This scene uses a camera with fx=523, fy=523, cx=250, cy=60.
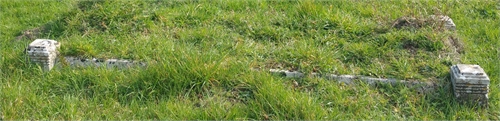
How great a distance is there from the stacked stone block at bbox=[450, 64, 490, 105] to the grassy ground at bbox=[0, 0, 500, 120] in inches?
2.8

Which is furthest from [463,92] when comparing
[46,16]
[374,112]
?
[46,16]

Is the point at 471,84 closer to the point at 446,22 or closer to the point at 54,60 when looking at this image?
the point at 446,22

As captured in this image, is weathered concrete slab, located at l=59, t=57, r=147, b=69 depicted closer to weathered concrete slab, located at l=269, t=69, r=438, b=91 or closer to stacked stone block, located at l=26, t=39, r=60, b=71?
stacked stone block, located at l=26, t=39, r=60, b=71

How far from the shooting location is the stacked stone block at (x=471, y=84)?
3.59 meters

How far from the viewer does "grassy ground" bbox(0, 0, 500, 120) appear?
143 inches

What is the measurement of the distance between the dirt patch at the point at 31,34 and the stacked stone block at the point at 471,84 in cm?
385

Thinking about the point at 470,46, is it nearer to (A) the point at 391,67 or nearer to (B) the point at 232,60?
(A) the point at 391,67

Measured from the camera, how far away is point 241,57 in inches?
172

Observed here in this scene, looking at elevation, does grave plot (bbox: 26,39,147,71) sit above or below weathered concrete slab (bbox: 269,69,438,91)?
above

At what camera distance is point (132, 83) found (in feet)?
12.8

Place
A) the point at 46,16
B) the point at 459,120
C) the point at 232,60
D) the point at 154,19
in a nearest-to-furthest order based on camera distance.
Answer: the point at 459,120
the point at 232,60
the point at 154,19
the point at 46,16

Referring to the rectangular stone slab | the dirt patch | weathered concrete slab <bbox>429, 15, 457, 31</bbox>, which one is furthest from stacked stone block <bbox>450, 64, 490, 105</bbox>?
the dirt patch

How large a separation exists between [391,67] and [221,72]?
54.1 inches

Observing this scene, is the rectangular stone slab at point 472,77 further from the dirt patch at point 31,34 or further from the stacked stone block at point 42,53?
the dirt patch at point 31,34
